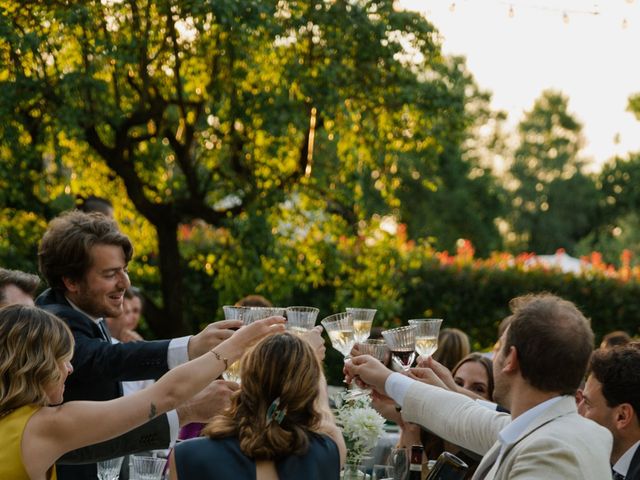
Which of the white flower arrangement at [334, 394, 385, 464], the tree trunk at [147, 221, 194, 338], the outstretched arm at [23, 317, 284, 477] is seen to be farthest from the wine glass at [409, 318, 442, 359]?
the tree trunk at [147, 221, 194, 338]

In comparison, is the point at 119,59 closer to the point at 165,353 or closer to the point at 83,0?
the point at 83,0

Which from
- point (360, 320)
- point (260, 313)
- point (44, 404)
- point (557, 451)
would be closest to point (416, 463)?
point (360, 320)

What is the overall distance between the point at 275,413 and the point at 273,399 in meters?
0.06

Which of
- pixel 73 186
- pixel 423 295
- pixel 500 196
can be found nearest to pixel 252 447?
pixel 73 186

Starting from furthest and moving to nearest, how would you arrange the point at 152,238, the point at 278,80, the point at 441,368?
the point at 152,238, the point at 278,80, the point at 441,368

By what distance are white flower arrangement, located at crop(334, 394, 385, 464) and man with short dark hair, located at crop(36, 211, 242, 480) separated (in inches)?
26.5

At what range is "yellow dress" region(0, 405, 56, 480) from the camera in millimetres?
3621

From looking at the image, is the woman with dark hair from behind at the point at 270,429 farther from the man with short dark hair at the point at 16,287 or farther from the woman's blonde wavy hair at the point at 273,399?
the man with short dark hair at the point at 16,287

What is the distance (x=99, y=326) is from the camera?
4.97 metres

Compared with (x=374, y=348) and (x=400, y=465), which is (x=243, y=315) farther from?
(x=400, y=465)

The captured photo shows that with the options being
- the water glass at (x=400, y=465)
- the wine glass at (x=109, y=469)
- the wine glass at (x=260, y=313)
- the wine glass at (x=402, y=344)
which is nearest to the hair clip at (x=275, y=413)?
the wine glass at (x=260, y=313)

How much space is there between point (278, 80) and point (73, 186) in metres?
2.81

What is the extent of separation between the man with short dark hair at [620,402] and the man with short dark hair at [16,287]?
3102mm

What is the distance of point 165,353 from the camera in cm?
464
